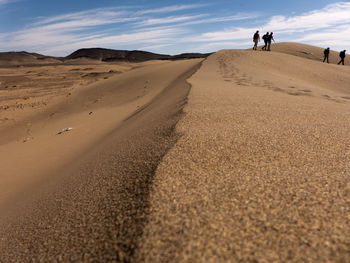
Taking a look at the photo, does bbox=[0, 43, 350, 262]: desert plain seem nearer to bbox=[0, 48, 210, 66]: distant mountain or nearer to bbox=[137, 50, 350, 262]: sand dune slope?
bbox=[137, 50, 350, 262]: sand dune slope

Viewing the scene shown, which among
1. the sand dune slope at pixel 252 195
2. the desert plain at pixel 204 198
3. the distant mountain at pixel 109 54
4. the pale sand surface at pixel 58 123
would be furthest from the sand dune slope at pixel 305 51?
the distant mountain at pixel 109 54

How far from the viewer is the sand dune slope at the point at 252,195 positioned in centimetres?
85

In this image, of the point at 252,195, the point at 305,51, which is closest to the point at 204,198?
the point at 252,195

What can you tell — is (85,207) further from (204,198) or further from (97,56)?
(97,56)

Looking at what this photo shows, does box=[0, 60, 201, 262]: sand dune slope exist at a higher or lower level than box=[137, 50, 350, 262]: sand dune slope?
lower

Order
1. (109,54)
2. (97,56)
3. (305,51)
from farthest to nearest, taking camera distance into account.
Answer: (109,54) < (97,56) < (305,51)

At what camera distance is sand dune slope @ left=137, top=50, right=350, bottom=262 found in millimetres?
847

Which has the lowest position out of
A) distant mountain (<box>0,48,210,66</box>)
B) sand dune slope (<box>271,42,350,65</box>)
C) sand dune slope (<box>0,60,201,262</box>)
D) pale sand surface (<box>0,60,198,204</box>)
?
pale sand surface (<box>0,60,198,204</box>)

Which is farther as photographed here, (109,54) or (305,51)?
(109,54)

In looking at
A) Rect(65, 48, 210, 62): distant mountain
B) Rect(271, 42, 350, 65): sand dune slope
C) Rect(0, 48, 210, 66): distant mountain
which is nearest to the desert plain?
Rect(271, 42, 350, 65): sand dune slope

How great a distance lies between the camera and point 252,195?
3.70 feet

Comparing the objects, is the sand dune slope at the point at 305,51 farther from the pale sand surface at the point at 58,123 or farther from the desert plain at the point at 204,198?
the desert plain at the point at 204,198

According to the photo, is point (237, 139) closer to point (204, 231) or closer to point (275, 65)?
point (204, 231)

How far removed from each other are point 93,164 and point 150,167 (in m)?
0.81
